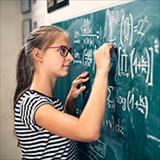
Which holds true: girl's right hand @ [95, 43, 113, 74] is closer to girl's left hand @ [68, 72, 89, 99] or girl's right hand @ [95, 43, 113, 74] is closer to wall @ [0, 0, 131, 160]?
girl's left hand @ [68, 72, 89, 99]

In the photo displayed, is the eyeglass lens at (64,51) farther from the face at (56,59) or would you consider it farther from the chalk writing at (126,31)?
the chalk writing at (126,31)

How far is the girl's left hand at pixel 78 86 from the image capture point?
169 centimetres

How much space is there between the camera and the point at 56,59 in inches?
57.6

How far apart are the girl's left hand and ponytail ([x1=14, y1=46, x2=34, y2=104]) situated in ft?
0.93

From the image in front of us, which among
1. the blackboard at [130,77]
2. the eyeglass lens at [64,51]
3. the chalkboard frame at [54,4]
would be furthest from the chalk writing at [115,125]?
the chalkboard frame at [54,4]

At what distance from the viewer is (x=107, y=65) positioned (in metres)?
1.32

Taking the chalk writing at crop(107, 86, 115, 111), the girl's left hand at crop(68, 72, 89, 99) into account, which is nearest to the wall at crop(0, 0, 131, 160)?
the girl's left hand at crop(68, 72, 89, 99)

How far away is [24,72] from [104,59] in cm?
41

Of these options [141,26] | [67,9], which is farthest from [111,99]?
[67,9]

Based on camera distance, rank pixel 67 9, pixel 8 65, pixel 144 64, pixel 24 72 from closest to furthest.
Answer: pixel 144 64 < pixel 24 72 < pixel 67 9 < pixel 8 65

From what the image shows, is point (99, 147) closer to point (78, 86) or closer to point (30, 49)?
point (78, 86)

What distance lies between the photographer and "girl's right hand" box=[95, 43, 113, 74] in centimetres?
131

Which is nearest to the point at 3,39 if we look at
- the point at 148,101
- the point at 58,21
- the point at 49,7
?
the point at 49,7

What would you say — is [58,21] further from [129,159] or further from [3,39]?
[3,39]
